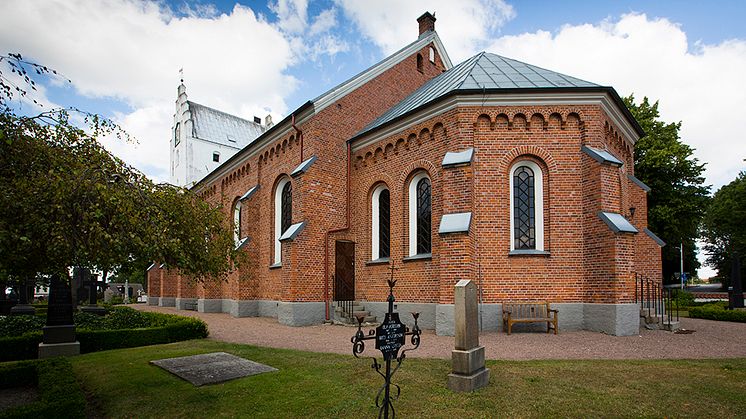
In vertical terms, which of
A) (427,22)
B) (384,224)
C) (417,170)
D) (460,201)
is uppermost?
(427,22)

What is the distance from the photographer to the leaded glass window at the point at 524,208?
43.1ft

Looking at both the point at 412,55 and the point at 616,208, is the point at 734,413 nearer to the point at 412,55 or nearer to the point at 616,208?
the point at 616,208

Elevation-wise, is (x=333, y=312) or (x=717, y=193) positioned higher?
(x=717, y=193)

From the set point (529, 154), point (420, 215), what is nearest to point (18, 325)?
point (420, 215)

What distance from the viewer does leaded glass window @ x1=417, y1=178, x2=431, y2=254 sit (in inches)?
568

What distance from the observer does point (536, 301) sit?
41.4 ft

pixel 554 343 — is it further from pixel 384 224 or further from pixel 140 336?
pixel 140 336

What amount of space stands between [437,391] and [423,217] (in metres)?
8.38

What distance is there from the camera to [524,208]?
522 inches

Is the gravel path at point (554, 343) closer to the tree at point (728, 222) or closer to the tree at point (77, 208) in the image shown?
the tree at point (77, 208)

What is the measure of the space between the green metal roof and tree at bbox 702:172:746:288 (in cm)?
2082

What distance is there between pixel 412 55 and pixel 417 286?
11189 mm

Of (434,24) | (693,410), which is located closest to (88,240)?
(693,410)

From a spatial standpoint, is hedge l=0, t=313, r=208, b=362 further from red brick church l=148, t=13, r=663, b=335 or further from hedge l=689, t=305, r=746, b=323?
hedge l=689, t=305, r=746, b=323
